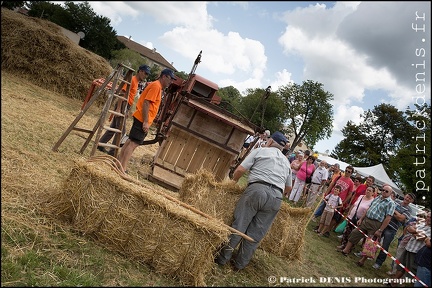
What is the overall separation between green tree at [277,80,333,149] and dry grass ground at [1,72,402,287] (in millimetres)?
59286

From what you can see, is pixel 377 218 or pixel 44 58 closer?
pixel 377 218

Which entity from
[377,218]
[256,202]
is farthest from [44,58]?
[377,218]

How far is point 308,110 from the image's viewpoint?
65812mm

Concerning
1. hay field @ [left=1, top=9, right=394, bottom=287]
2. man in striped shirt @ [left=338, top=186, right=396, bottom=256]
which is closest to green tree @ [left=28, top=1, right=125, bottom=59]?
hay field @ [left=1, top=9, right=394, bottom=287]

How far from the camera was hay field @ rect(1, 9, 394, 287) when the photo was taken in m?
2.81

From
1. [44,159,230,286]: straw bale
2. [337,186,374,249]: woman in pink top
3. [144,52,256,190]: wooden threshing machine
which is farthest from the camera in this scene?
[144,52,256,190]: wooden threshing machine

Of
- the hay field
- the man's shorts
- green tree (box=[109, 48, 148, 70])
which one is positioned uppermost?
green tree (box=[109, 48, 148, 70])

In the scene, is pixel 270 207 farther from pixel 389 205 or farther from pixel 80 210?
pixel 389 205

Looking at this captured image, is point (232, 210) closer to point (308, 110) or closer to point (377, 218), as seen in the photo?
point (377, 218)

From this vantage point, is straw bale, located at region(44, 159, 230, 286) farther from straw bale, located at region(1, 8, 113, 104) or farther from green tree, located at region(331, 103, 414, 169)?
green tree, located at region(331, 103, 414, 169)

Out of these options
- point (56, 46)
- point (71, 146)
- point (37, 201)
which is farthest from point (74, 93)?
point (37, 201)

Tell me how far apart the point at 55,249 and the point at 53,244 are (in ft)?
0.26

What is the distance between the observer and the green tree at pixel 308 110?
64562 mm

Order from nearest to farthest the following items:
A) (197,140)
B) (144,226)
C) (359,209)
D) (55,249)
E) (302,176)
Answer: (55,249), (144,226), (359,209), (197,140), (302,176)
